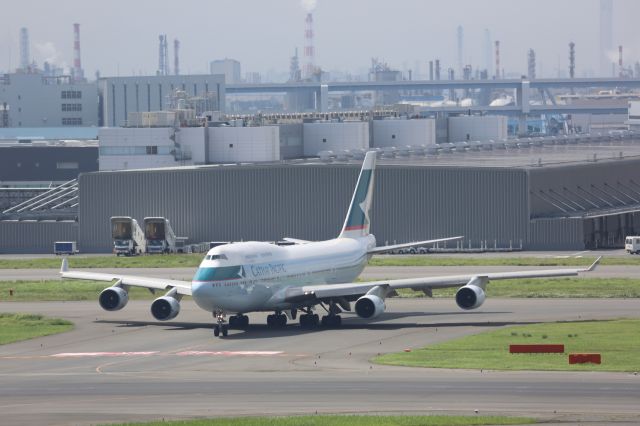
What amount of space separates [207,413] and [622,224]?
100 meters

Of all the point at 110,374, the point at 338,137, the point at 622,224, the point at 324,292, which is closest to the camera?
the point at 110,374

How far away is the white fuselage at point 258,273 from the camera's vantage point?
68125 millimetres

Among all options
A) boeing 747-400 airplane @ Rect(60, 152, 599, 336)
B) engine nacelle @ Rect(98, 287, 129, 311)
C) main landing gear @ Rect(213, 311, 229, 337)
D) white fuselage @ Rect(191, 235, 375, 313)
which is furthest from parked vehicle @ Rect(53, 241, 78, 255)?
main landing gear @ Rect(213, 311, 229, 337)

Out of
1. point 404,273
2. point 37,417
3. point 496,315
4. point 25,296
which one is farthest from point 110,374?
point 404,273

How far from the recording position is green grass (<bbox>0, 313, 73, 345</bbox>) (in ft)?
236

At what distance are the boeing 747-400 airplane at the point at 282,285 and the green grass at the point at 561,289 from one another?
38.7 feet

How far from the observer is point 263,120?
197 m

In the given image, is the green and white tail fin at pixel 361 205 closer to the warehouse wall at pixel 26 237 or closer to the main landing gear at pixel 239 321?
the main landing gear at pixel 239 321

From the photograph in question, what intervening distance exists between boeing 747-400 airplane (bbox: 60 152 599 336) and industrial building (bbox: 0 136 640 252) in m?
48.1

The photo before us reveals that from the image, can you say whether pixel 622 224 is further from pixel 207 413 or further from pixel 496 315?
pixel 207 413

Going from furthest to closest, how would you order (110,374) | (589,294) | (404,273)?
(404,273) < (589,294) < (110,374)

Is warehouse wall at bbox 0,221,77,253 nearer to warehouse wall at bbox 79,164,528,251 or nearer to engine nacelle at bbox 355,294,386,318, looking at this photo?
warehouse wall at bbox 79,164,528,251

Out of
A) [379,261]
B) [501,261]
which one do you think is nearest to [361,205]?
[501,261]

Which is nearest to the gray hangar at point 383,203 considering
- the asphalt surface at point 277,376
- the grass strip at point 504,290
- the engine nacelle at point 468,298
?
the grass strip at point 504,290
